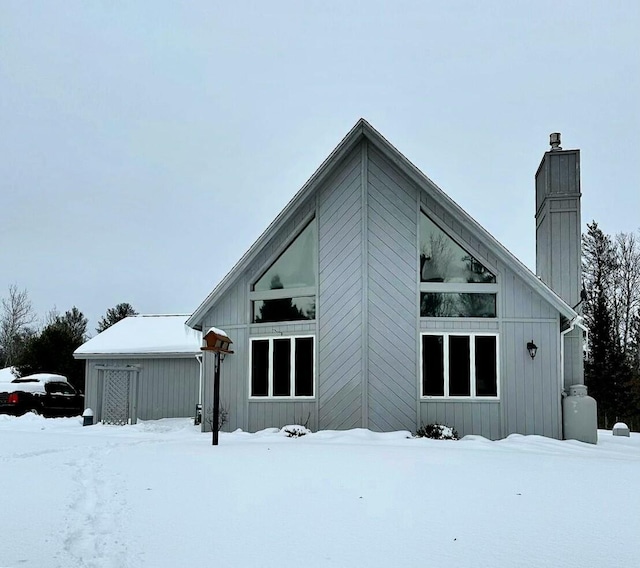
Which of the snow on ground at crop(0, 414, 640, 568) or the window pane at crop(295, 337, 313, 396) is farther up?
the window pane at crop(295, 337, 313, 396)

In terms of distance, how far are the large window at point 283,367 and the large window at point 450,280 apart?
2338 millimetres

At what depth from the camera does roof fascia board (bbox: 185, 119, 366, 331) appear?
1230cm

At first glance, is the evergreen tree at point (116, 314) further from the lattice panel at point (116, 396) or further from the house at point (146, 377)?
the lattice panel at point (116, 396)

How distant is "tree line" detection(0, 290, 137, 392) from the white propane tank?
1737cm

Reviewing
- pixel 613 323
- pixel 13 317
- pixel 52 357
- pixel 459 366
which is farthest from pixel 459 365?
pixel 13 317

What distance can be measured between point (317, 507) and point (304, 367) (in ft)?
22.8

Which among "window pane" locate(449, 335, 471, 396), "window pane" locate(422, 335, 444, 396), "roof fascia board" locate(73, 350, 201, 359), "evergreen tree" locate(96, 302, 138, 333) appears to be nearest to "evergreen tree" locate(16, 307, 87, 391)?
"roof fascia board" locate(73, 350, 201, 359)

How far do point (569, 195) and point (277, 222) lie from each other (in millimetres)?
5959

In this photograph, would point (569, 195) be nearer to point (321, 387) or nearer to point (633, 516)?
point (321, 387)

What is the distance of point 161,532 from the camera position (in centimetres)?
485

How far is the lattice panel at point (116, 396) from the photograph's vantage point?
57.0ft

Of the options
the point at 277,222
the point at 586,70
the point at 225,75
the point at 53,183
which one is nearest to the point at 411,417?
the point at 277,222

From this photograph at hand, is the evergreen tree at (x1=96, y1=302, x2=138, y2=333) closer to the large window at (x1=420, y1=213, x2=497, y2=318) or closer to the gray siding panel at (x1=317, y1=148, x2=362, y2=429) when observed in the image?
the gray siding panel at (x1=317, y1=148, x2=362, y2=429)

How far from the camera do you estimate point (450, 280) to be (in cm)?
1226
